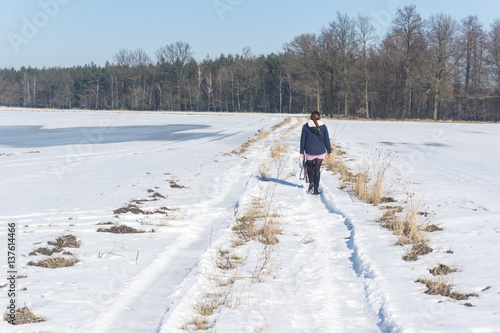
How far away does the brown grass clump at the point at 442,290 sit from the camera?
4.32 m

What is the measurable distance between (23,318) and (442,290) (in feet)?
13.7

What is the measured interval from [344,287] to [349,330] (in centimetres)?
100

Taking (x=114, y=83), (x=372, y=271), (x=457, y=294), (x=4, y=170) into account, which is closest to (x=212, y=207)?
(x=372, y=271)

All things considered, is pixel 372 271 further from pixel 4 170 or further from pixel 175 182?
Answer: pixel 4 170

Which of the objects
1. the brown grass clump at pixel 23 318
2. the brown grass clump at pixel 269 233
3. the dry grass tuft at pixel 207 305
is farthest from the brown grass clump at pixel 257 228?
the brown grass clump at pixel 23 318

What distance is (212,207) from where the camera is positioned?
8.91 meters

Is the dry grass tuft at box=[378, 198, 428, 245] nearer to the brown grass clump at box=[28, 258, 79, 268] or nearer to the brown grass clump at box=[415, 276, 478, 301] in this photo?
the brown grass clump at box=[415, 276, 478, 301]

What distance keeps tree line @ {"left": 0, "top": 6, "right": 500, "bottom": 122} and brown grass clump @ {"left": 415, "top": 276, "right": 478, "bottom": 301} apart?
162 feet

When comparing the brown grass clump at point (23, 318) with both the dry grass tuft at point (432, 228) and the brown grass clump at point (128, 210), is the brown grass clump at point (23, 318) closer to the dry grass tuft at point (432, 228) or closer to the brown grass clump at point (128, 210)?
the brown grass clump at point (128, 210)

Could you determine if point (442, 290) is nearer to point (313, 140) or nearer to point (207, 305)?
point (207, 305)

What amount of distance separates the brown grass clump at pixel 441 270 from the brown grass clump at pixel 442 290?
0.90 ft

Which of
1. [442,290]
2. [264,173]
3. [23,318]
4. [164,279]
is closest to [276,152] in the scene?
[264,173]

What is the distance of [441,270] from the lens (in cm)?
504

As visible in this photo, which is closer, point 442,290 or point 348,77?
point 442,290
